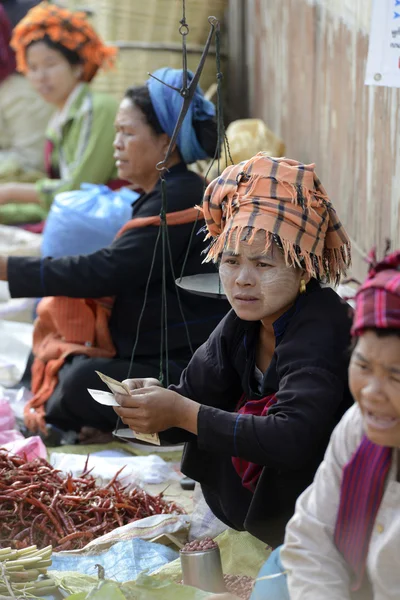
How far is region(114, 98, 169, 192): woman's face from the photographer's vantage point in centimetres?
411

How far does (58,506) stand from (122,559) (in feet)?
1.32

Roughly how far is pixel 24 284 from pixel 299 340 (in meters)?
1.85

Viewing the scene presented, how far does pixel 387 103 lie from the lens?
154 inches

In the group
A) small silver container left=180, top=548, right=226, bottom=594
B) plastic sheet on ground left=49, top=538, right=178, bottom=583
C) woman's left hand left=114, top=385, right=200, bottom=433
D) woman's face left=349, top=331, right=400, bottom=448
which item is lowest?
plastic sheet on ground left=49, top=538, right=178, bottom=583

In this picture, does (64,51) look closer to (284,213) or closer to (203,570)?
(284,213)

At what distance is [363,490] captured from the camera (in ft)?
6.17

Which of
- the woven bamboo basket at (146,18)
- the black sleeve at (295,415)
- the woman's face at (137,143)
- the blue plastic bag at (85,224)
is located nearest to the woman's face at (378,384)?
the black sleeve at (295,415)

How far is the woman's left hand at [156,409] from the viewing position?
8.18 ft

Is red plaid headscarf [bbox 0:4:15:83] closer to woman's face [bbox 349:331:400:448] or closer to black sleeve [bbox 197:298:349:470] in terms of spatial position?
black sleeve [bbox 197:298:349:470]

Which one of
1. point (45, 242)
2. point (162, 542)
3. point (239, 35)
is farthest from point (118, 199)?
point (239, 35)

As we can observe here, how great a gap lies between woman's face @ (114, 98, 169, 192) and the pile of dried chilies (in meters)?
1.45

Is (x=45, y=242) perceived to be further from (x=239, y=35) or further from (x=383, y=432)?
(x=239, y=35)

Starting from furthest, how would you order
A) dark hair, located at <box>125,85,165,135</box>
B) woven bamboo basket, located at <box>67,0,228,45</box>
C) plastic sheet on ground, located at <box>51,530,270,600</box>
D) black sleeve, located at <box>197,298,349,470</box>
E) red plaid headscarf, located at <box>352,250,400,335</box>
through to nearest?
woven bamboo basket, located at <box>67,0,228,45</box> → dark hair, located at <box>125,85,165,135</box> → black sleeve, located at <box>197,298,349,470</box> → plastic sheet on ground, located at <box>51,530,270,600</box> → red plaid headscarf, located at <box>352,250,400,335</box>

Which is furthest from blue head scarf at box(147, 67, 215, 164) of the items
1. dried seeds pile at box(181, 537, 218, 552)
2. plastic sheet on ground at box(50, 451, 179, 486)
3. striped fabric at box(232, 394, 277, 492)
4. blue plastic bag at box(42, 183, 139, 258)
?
dried seeds pile at box(181, 537, 218, 552)
